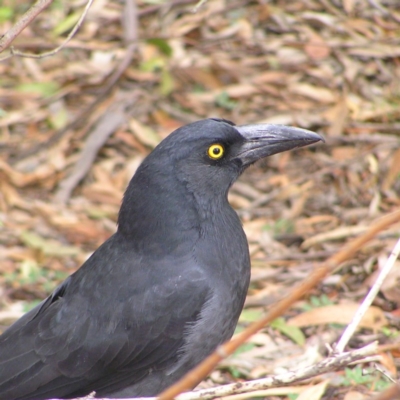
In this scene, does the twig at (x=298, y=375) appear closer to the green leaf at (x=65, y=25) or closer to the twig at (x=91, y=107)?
the twig at (x=91, y=107)

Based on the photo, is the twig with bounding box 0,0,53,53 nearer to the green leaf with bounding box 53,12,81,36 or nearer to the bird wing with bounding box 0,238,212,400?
the bird wing with bounding box 0,238,212,400

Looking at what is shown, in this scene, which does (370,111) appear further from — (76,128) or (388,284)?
(76,128)

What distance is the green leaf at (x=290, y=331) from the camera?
15.5ft

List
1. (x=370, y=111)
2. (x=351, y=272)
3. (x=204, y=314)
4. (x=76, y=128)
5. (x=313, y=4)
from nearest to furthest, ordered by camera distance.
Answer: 1. (x=204, y=314)
2. (x=351, y=272)
3. (x=370, y=111)
4. (x=76, y=128)
5. (x=313, y=4)

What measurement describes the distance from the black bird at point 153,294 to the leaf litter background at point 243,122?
85 cm

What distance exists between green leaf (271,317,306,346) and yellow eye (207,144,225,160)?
4.25ft

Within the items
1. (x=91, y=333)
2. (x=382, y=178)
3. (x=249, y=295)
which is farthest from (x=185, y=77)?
(x=91, y=333)

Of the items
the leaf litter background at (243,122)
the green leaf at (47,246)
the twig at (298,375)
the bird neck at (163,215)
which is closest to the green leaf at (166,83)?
the leaf litter background at (243,122)

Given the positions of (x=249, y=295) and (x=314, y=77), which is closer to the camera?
(x=249, y=295)

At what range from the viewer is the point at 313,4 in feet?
26.3

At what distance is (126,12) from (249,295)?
13.8 ft

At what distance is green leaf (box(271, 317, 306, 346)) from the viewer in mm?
4727

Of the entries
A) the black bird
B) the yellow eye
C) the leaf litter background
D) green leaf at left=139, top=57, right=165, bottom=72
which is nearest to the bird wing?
the black bird

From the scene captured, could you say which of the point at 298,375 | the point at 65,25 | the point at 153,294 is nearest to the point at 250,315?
the point at 153,294
